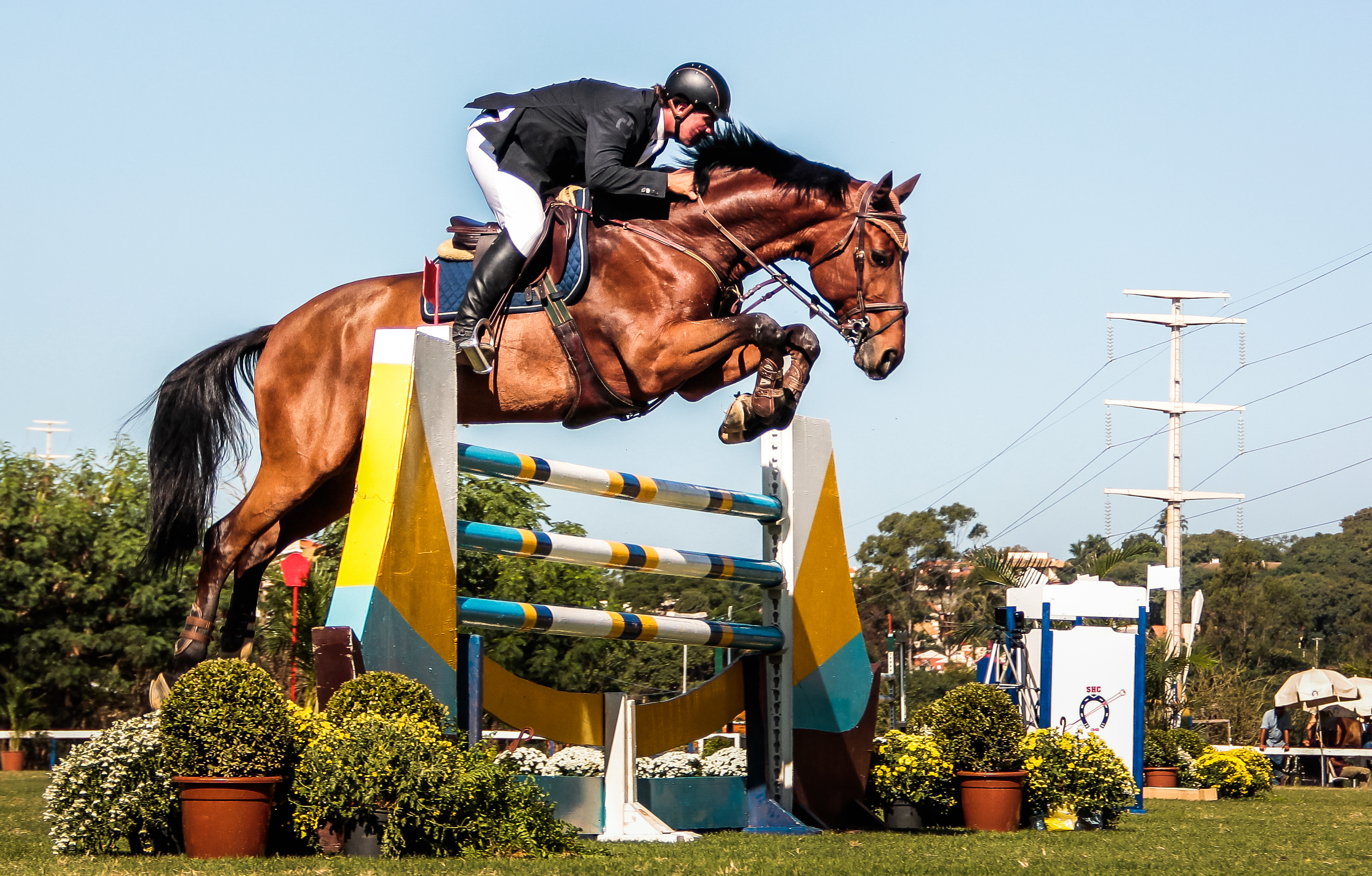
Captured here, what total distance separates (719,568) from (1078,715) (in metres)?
4.41

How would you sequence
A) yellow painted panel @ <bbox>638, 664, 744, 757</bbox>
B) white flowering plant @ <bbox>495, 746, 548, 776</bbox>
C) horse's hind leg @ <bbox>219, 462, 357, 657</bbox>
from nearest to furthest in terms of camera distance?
yellow painted panel @ <bbox>638, 664, 744, 757</bbox> < horse's hind leg @ <bbox>219, 462, 357, 657</bbox> < white flowering plant @ <bbox>495, 746, 548, 776</bbox>

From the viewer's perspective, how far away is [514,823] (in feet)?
14.0

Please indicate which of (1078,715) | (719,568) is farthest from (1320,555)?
(719,568)

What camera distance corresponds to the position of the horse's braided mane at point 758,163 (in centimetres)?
568

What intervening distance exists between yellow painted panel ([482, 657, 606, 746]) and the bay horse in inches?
41.2

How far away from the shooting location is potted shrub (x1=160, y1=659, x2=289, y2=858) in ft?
13.3

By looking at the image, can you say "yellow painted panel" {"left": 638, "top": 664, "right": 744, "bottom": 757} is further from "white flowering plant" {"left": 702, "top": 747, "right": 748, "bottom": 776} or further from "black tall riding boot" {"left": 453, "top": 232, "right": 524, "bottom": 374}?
"black tall riding boot" {"left": 453, "top": 232, "right": 524, "bottom": 374}

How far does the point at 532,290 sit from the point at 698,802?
223 centimetres

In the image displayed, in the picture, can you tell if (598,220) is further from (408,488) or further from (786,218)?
(408,488)

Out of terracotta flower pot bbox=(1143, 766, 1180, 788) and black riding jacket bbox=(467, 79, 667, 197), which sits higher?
black riding jacket bbox=(467, 79, 667, 197)

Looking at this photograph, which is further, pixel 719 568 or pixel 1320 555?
pixel 1320 555

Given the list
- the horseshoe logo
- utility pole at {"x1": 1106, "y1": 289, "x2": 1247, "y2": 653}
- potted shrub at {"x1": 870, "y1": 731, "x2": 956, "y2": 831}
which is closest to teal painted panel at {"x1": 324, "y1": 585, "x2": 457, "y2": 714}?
potted shrub at {"x1": 870, "y1": 731, "x2": 956, "y2": 831}

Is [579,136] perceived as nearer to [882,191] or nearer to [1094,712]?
[882,191]

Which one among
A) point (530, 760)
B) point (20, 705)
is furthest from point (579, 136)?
point (20, 705)
